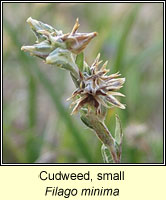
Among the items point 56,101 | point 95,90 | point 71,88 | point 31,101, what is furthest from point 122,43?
point 95,90

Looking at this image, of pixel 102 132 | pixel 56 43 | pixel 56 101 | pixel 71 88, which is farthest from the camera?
pixel 71 88

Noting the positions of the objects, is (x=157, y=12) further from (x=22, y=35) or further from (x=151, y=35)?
(x=22, y=35)

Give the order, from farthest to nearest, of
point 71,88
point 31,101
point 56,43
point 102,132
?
1. point 71,88
2. point 31,101
3. point 102,132
4. point 56,43

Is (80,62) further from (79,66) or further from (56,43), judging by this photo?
(56,43)

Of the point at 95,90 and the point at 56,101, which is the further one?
the point at 56,101

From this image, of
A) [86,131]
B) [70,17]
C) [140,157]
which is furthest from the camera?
[70,17]

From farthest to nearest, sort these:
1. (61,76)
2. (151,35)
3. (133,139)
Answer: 1. (151,35)
2. (61,76)
3. (133,139)

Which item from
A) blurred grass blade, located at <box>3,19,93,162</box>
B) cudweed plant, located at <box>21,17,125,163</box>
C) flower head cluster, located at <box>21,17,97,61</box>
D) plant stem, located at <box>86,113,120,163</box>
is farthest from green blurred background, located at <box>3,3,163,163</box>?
flower head cluster, located at <box>21,17,97,61</box>

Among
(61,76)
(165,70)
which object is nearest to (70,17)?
(61,76)

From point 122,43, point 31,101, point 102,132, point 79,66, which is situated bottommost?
point 102,132
